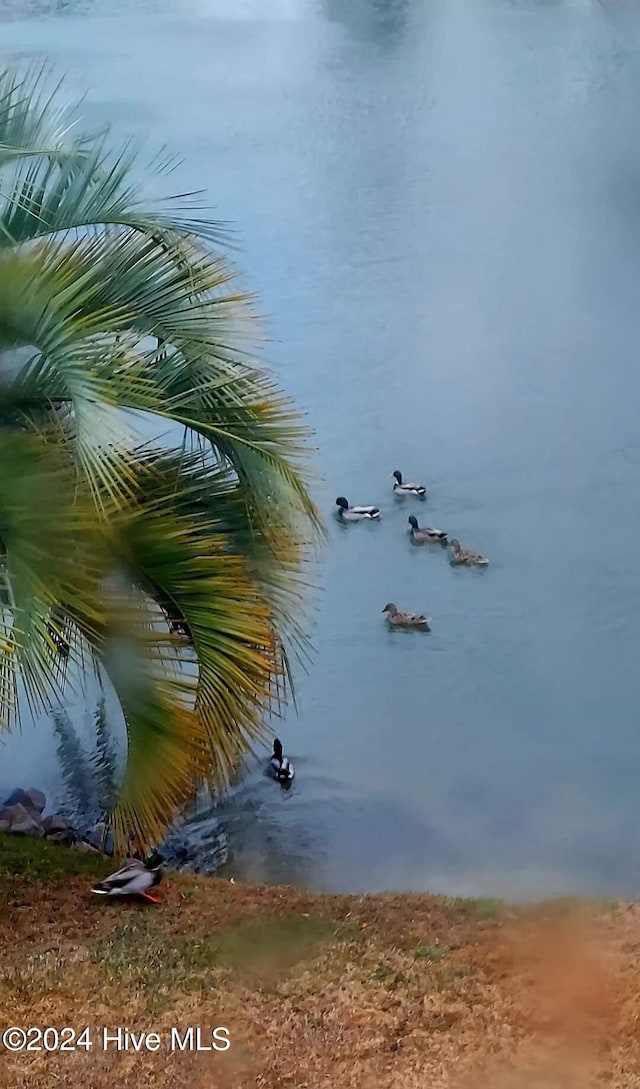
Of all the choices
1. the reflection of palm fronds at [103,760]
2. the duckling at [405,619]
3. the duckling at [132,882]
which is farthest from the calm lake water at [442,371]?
the duckling at [132,882]

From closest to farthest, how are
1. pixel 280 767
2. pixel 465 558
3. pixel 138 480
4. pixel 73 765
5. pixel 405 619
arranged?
pixel 138 480
pixel 280 767
pixel 73 765
pixel 405 619
pixel 465 558

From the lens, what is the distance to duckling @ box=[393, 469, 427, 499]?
7.16 metres

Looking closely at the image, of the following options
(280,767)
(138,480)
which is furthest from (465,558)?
(138,480)

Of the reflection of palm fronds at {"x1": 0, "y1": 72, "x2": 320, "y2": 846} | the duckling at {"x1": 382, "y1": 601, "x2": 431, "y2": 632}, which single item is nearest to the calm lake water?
the duckling at {"x1": 382, "y1": 601, "x2": 431, "y2": 632}

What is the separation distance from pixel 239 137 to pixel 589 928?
10.5 m

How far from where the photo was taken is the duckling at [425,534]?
676cm

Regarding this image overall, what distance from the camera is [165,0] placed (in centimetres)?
1719

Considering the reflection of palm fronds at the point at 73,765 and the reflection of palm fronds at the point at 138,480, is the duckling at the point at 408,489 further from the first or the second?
the reflection of palm fronds at the point at 138,480

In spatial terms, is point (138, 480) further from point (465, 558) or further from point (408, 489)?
point (408, 489)

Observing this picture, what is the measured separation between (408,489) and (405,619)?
1205 millimetres

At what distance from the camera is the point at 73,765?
532cm

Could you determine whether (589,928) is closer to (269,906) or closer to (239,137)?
(269,906)

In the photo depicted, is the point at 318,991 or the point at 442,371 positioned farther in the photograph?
the point at 442,371

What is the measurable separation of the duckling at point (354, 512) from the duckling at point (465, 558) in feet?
1.94
